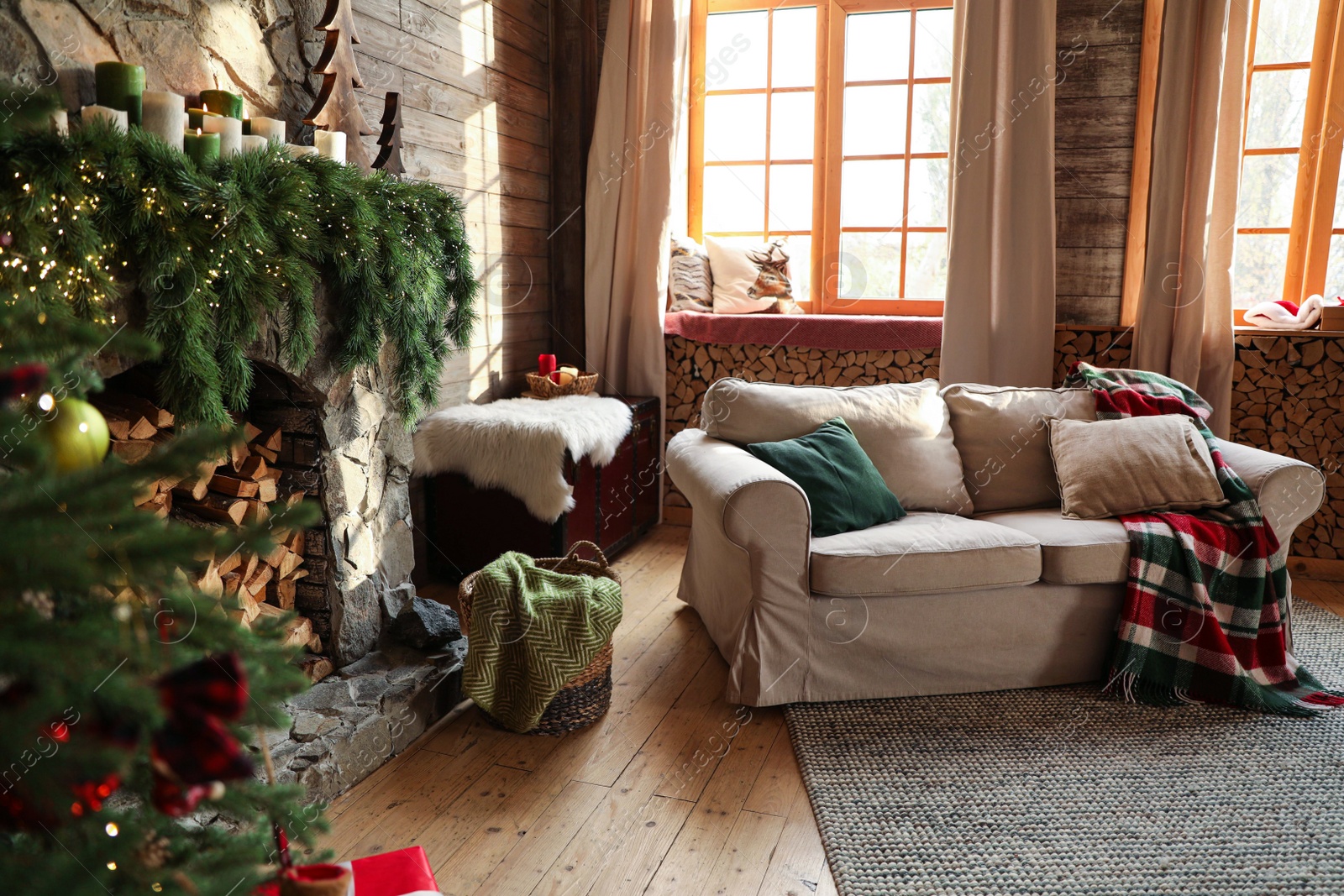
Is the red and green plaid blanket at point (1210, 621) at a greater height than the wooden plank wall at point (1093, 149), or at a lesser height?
lesser

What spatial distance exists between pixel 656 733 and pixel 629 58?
293 cm

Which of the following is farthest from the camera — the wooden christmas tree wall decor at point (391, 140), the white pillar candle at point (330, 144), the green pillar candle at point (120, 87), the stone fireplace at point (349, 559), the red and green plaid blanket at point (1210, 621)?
the wooden christmas tree wall decor at point (391, 140)

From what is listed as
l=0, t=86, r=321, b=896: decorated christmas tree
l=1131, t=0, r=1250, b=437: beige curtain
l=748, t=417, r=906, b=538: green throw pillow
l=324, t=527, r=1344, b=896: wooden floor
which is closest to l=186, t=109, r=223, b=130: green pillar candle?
l=0, t=86, r=321, b=896: decorated christmas tree

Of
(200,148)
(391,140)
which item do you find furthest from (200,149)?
(391,140)

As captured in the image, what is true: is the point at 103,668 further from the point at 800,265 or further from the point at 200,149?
the point at 800,265

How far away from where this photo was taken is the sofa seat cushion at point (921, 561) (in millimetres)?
2316

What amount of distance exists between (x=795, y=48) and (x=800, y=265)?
3.18 feet

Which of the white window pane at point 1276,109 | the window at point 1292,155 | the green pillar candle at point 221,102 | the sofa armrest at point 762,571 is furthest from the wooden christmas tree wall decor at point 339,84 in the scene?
the white window pane at point 1276,109

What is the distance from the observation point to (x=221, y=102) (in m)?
1.89

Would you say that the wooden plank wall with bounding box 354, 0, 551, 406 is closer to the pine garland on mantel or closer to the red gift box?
the pine garland on mantel

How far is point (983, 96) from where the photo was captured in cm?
351

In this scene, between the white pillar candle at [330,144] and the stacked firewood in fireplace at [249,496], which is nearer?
the stacked firewood in fireplace at [249,496]

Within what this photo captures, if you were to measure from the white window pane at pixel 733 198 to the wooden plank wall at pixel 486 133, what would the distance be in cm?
77

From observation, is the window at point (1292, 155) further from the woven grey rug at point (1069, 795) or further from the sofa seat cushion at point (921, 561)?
the sofa seat cushion at point (921, 561)
